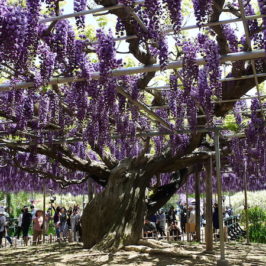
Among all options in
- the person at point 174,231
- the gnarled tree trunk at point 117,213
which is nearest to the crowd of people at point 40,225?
the person at point 174,231

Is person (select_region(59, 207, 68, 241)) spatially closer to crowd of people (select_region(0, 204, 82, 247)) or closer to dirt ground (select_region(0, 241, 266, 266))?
crowd of people (select_region(0, 204, 82, 247))

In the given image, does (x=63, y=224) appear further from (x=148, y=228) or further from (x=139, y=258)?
(x=139, y=258)

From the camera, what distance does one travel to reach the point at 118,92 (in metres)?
6.41

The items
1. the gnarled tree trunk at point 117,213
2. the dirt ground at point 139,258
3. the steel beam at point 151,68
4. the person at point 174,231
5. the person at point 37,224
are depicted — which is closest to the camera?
the steel beam at point 151,68

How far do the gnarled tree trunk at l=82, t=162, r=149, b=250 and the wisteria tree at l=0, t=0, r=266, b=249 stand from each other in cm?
2

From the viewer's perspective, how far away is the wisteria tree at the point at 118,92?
4254mm

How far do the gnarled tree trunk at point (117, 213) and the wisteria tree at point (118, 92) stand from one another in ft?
0.07

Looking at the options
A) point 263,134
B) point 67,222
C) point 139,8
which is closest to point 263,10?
point 139,8

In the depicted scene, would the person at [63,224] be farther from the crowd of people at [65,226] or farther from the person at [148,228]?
the person at [148,228]

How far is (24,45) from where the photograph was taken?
4.24m

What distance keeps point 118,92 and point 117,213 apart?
3.45 m

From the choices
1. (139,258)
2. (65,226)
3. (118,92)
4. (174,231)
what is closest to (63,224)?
(65,226)

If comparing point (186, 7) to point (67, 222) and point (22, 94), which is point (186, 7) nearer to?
point (22, 94)

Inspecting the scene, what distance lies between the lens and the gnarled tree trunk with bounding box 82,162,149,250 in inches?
345
